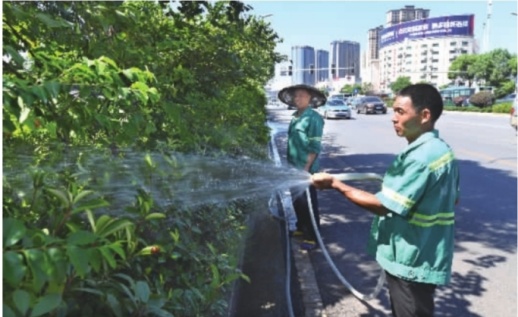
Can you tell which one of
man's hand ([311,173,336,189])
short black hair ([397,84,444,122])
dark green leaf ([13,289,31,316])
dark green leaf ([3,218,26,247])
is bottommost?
man's hand ([311,173,336,189])

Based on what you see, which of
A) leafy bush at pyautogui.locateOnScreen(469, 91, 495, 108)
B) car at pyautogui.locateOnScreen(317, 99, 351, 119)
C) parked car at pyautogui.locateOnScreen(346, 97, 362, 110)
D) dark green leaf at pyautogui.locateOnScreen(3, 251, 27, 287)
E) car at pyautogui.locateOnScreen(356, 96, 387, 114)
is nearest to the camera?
dark green leaf at pyautogui.locateOnScreen(3, 251, 27, 287)

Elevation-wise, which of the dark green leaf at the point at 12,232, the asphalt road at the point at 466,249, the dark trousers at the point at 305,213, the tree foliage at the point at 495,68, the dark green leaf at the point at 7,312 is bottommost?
the asphalt road at the point at 466,249

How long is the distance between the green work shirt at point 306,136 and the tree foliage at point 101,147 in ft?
6.13

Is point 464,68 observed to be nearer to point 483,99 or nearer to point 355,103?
point 483,99

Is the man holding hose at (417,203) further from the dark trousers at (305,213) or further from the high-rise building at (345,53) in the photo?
the high-rise building at (345,53)

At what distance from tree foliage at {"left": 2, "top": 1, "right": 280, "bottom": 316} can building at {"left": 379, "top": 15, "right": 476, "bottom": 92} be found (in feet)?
254

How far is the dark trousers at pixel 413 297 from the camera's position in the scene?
2.71 meters

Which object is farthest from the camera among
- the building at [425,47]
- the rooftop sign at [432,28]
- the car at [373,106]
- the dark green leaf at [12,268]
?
the building at [425,47]

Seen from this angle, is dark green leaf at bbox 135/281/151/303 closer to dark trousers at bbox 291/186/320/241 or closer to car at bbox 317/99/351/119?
dark trousers at bbox 291/186/320/241

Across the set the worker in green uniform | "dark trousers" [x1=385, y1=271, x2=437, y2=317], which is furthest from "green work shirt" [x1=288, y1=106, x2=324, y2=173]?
"dark trousers" [x1=385, y1=271, x2=437, y2=317]

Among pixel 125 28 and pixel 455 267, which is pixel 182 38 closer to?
pixel 125 28

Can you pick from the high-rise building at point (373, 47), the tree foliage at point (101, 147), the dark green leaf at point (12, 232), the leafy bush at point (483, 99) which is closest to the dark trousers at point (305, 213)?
the tree foliage at point (101, 147)

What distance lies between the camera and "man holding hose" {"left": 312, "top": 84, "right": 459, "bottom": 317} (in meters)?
2.52

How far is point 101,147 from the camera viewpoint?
271cm
